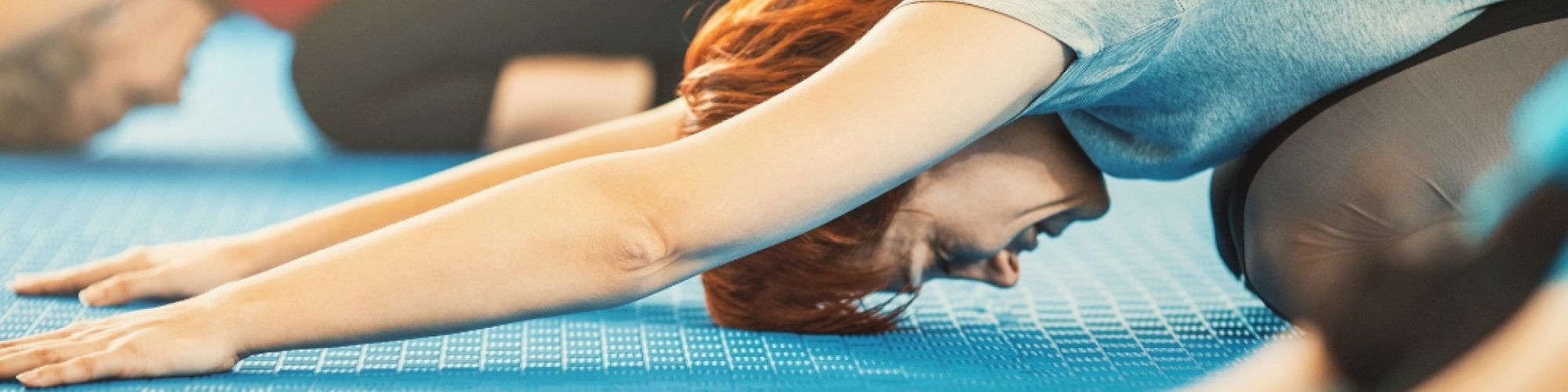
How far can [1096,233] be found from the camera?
6.17 ft

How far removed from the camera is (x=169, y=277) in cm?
135

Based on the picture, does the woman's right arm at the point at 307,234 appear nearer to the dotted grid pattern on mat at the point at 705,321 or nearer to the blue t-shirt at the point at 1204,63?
the dotted grid pattern on mat at the point at 705,321

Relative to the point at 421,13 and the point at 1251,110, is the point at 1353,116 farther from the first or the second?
the point at 421,13

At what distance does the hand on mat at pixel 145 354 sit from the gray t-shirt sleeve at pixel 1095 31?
537 mm

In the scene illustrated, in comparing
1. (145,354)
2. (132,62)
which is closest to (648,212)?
(145,354)

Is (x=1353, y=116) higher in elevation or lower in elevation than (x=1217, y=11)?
lower

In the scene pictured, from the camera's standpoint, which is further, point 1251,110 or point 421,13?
point 421,13

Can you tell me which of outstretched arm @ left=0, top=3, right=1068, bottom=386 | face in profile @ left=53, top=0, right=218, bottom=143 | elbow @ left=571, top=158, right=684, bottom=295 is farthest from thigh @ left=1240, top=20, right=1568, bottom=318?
face in profile @ left=53, top=0, right=218, bottom=143

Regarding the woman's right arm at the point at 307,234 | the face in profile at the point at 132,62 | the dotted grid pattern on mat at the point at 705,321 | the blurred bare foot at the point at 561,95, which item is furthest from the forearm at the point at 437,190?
the face in profile at the point at 132,62

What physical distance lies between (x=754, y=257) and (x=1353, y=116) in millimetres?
495

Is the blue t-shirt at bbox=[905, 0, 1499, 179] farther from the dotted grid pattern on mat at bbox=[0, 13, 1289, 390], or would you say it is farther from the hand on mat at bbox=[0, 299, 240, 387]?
the hand on mat at bbox=[0, 299, 240, 387]

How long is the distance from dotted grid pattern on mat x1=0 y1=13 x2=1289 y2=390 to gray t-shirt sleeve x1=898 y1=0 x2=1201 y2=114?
25cm

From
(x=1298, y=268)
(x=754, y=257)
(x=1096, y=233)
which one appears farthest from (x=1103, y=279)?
(x=754, y=257)

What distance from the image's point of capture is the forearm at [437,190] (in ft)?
4.47
